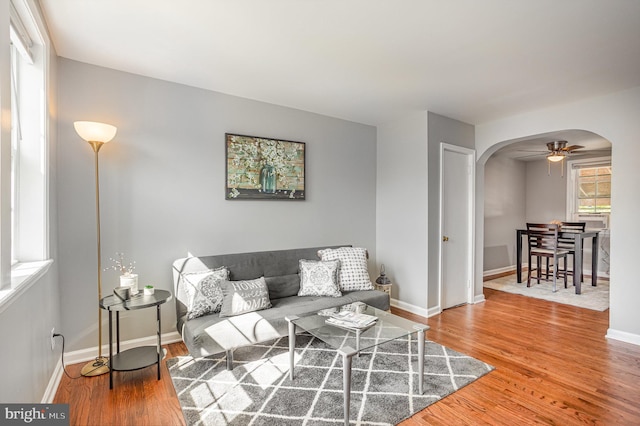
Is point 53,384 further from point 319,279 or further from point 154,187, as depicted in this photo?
point 319,279

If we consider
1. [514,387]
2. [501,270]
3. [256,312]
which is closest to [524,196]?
[501,270]

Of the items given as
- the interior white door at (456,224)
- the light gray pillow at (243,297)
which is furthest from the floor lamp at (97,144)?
the interior white door at (456,224)

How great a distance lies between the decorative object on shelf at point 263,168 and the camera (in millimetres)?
3387

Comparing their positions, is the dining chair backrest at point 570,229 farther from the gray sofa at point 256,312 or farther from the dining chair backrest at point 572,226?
the gray sofa at point 256,312

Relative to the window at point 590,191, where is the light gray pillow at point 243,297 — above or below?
below

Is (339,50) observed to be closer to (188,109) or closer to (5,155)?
(188,109)

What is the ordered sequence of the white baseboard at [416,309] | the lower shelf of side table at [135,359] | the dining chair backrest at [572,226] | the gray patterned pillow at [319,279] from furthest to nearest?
the dining chair backrest at [572,226] → the white baseboard at [416,309] → the gray patterned pillow at [319,279] → the lower shelf of side table at [135,359]

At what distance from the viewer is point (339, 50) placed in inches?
96.6

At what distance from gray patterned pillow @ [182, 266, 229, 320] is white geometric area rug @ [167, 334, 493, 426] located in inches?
15.8

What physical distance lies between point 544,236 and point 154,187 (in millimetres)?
5730

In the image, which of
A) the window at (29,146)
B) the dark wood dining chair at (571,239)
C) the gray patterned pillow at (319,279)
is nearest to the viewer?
the window at (29,146)

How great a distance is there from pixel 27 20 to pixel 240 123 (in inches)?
70.8

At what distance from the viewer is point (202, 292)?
9.00 ft

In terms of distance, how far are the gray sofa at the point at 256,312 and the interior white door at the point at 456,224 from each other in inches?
47.9
